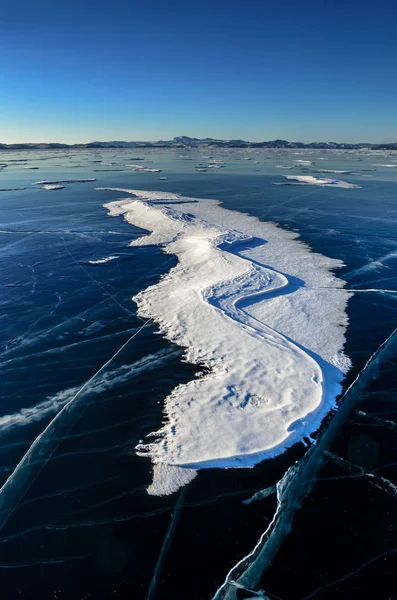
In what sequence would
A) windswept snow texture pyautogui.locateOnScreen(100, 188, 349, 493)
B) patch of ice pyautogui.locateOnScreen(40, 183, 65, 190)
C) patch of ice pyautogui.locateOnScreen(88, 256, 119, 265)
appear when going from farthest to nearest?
1. patch of ice pyautogui.locateOnScreen(40, 183, 65, 190)
2. patch of ice pyautogui.locateOnScreen(88, 256, 119, 265)
3. windswept snow texture pyautogui.locateOnScreen(100, 188, 349, 493)

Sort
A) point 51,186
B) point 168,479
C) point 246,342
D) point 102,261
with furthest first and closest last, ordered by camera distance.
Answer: point 51,186, point 102,261, point 246,342, point 168,479

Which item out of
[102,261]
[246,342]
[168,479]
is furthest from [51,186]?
[168,479]

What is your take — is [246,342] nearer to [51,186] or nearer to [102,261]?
[102,261]

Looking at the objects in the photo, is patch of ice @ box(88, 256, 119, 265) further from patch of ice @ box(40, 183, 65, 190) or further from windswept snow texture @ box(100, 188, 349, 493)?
patch of ice @ box(40, 183, 65, 190)

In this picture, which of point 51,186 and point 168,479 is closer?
point 168,479

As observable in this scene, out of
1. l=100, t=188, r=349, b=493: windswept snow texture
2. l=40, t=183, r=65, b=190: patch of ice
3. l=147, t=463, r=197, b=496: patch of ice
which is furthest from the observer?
l=40, t=183, r=65, b=190: patch of ice

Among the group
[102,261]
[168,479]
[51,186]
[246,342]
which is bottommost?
[168,479]

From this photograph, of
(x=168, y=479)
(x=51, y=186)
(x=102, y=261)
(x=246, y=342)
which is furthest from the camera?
(x=51, y=186)

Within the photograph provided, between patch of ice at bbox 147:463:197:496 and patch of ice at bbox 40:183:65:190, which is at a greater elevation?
patch of ice at bbox 40:183:65:190

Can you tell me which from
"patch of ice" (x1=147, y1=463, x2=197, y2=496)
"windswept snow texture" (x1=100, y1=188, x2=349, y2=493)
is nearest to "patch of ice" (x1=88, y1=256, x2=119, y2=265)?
"windswept snow texture" (x1=100, y1=188, x2=349, y2=493)
